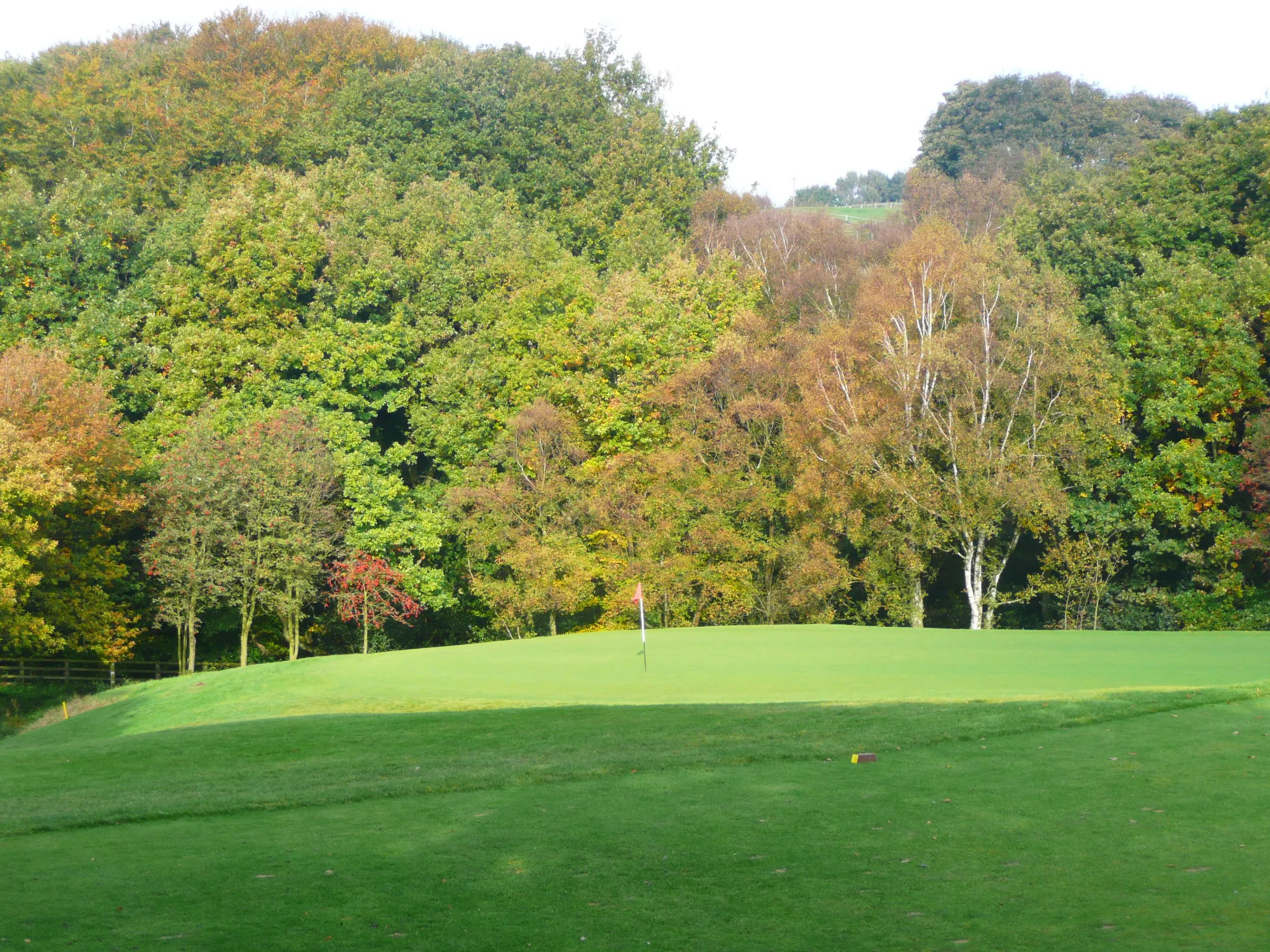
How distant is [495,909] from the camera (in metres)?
6.96

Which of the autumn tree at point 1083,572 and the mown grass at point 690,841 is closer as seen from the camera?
the mown grass at point 690,841

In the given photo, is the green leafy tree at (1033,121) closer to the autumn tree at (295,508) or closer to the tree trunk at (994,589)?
the tree trunk at (994,589)

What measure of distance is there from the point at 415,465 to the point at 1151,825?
42.6 meters

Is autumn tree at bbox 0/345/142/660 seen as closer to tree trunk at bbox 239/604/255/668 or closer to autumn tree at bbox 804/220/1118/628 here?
tree trunk at bbox 239/604/255/668

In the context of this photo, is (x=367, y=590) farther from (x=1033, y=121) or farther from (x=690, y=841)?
(x=1033, y=121)

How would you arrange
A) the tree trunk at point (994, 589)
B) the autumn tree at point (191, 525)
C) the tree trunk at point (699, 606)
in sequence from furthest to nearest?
the tree trunk at point (699, 606), the tree trunk at point (994, 589), the autumn tree at point (191, 525)

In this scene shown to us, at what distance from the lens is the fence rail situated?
39.2 metres

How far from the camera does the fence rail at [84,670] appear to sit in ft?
128

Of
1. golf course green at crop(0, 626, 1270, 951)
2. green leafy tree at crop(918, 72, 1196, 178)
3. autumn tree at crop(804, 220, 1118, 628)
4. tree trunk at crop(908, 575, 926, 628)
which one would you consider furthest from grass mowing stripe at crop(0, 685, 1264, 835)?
green leafy tree at crop(918, 72, 1196, 178)

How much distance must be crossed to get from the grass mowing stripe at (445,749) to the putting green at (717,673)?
6.73 ft

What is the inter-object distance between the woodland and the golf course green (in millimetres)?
21782

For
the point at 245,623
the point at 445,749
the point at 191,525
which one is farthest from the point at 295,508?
the point at 445,749

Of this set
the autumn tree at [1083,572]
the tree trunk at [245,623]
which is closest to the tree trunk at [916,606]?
the autumn tree at [1083,572]

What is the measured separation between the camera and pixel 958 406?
4094cm
